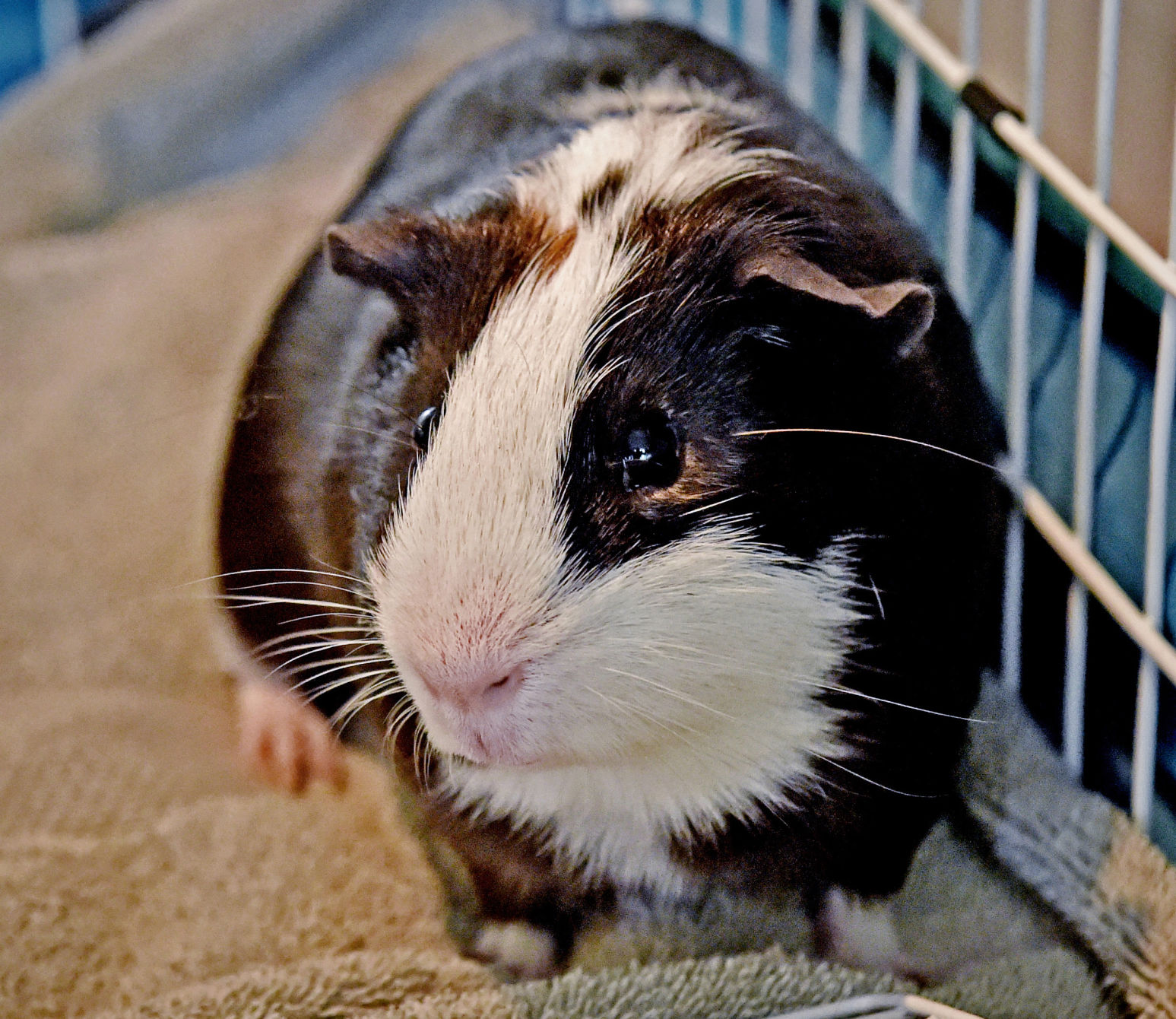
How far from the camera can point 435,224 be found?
0.87m

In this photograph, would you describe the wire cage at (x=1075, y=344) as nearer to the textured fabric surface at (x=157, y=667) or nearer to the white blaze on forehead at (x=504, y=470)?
the white blaze on forehead at (x=504, y=470)

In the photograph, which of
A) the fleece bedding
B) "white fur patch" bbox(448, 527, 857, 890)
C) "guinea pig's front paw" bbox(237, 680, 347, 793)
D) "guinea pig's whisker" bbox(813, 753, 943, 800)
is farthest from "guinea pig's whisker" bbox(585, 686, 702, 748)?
"guinea pig's front paw" bbox(237, 680, 347, 793)

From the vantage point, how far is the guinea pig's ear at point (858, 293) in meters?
0.72

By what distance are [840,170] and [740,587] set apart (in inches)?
17.3

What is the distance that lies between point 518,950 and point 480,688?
0.40m

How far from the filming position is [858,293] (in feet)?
2.39

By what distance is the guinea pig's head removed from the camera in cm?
73

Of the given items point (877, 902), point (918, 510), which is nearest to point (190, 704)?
point (877, 902)

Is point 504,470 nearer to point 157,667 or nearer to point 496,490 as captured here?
point 496,490

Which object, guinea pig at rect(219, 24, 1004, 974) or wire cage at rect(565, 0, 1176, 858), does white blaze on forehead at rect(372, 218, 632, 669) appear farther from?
wire cage at rect(565, 0, 1176, 858)

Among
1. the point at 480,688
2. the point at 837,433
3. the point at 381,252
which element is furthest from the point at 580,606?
the point at 381,252

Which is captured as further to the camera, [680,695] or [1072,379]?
[1072,379]

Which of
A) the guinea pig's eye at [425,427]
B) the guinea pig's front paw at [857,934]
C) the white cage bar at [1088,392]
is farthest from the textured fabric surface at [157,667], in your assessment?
the white cage bar at [1088,392]

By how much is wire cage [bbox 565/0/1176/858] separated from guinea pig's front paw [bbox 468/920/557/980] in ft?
1.52
